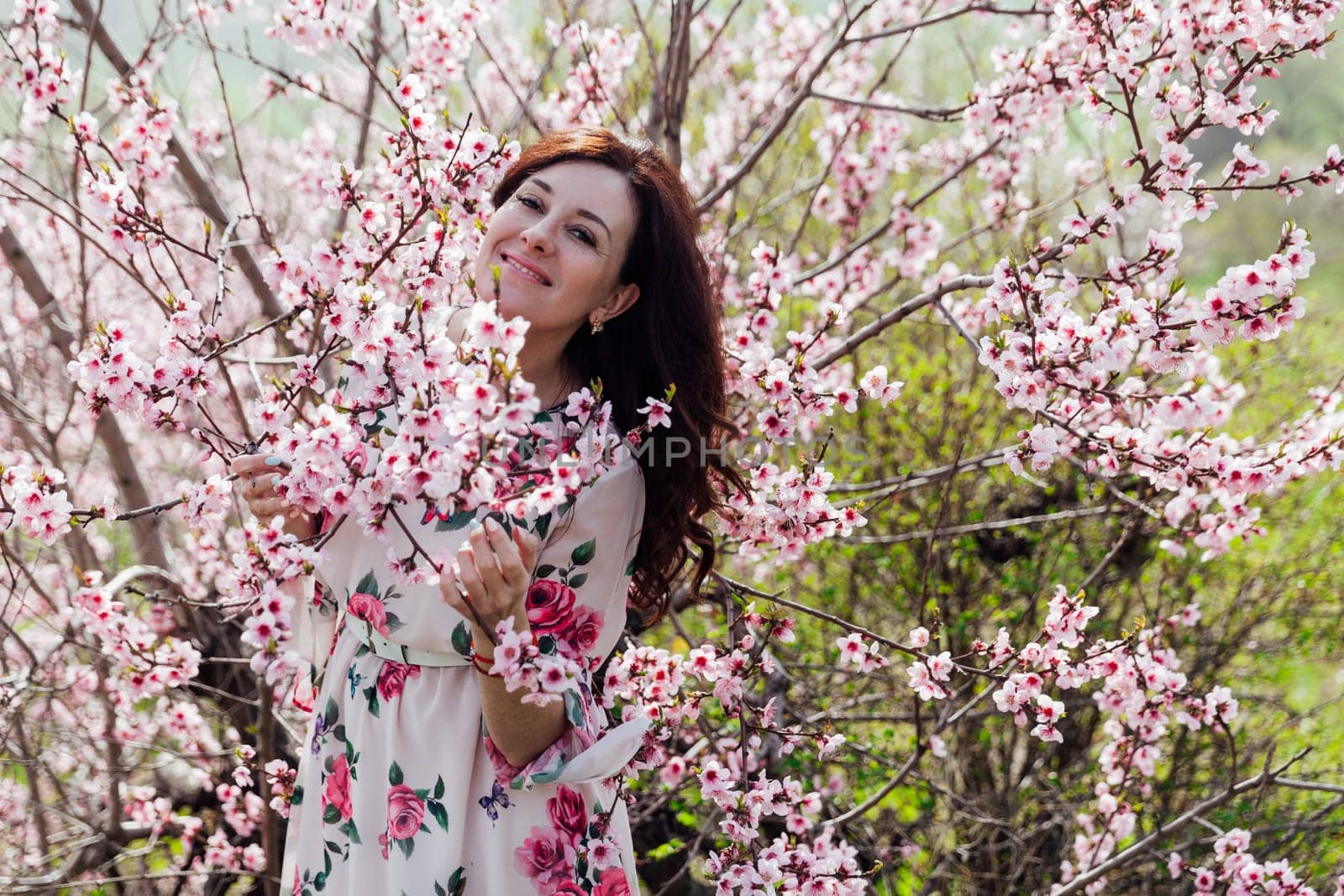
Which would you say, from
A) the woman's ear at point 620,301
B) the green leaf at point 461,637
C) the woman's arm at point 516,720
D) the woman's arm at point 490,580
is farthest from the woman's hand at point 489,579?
the woman's ear at point 620,301

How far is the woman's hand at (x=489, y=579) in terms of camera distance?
1.32 metres

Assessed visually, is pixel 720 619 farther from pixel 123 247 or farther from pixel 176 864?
pixel 176 864

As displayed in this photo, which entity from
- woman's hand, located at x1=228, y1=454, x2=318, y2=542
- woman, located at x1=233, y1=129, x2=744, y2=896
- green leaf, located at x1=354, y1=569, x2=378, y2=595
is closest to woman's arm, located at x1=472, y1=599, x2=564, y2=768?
woman, located at x1=233, y1=129, x2=744, y2=896

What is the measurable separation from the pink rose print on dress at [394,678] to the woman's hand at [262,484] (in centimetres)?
26

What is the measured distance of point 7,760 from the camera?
2.40 metres

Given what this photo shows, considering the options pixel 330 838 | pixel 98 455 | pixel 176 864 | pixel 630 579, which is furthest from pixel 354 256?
pixel 98 455

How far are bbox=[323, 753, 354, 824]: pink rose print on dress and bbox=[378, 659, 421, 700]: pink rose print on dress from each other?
0.13m

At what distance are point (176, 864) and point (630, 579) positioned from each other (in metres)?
2.38

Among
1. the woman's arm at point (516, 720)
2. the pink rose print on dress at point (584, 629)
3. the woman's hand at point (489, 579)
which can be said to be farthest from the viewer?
the pink rose print on dress at point (584, 629)

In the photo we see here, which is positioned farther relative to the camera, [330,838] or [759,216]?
[759,216]

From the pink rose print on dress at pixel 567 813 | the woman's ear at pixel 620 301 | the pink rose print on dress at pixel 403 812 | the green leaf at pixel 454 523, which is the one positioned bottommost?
the pink rose print on dress at pixel 567 813

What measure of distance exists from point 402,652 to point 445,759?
176 mm

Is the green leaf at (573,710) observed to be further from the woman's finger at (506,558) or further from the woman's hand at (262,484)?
the woman's hand at (262,484)

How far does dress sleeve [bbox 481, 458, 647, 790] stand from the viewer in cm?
158
